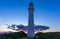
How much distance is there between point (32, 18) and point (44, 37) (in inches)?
207

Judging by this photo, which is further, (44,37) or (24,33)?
(24,33)

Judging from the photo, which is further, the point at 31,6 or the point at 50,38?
the point at 31,6

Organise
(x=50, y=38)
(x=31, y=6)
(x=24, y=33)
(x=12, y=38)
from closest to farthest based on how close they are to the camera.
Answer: (x=50, y=38) → (x=12, y=38) → (x=31, y=6) → (x=24, y=33)

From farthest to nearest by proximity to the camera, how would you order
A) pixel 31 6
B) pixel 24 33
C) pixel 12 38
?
pixel 24 33, pixel 31 6, pixel 12 38

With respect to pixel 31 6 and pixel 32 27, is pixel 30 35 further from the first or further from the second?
pixel 31 6

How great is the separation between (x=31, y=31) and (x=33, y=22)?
6.66ft

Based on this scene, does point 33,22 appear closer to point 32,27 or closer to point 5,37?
point 32,27

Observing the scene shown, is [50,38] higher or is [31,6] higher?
[31,6]

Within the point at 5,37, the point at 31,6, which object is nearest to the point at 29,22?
the point at 31,6

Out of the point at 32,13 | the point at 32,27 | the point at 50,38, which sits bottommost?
the point at 50,38

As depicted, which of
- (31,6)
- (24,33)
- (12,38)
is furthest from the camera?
(24,33)

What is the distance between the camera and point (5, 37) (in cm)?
3070

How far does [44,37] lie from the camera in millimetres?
29562

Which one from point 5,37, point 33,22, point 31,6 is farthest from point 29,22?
point 5,37
